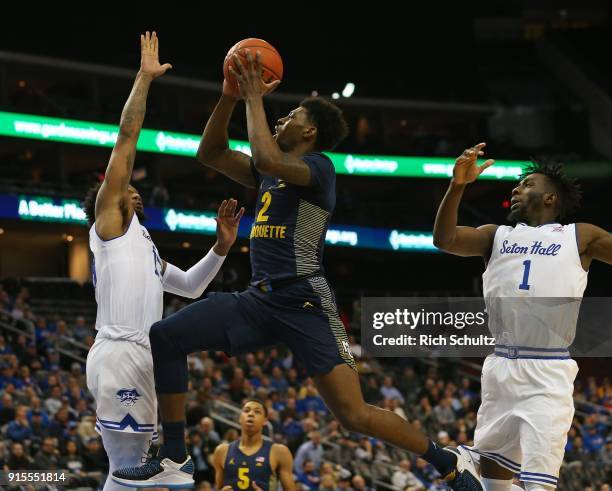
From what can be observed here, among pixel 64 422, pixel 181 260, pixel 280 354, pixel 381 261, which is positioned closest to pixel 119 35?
pixel 181 260

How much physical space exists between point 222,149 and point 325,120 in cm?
69

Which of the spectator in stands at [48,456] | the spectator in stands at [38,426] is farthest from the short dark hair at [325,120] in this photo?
the spectator in stands at [38,426]

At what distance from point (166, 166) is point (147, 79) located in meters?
Answer: 26.7

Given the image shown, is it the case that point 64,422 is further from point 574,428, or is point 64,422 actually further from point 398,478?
point 574,428

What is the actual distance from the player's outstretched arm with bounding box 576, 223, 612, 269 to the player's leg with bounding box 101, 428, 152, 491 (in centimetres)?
297

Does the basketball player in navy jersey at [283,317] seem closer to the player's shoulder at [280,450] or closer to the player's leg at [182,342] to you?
the player's leg at [182,342]

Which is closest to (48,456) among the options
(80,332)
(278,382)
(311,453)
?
(311,453)

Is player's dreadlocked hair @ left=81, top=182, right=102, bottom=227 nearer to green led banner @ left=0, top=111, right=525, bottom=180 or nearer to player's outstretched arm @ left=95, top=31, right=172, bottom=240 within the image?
player's outstretched arm @ left=95, top=31, right=172, bottom=240

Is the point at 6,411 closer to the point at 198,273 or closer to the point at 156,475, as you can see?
the point at 198,273

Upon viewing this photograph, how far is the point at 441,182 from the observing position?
36406mm

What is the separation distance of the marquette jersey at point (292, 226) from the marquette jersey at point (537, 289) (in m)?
1.26

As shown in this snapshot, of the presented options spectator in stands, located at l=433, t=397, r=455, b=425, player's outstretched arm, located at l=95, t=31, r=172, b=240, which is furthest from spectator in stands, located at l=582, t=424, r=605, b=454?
player's outstretched arm, located at l=95, t=31, r=172, b=240

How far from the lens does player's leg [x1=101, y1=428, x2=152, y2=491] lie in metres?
6.16

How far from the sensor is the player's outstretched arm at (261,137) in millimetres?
5617
